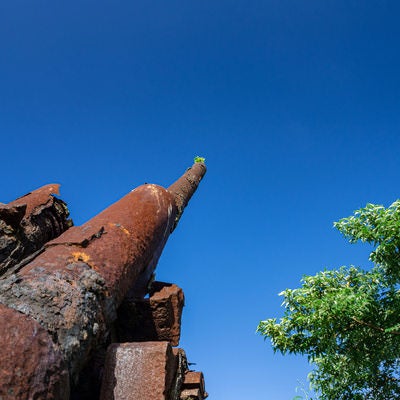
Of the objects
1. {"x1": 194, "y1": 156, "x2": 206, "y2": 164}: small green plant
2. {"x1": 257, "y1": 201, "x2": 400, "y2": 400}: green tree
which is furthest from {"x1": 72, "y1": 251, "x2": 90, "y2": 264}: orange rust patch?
{"x1": 194, "y1": 156, "x2": 206, "y2": 164}: small green plant

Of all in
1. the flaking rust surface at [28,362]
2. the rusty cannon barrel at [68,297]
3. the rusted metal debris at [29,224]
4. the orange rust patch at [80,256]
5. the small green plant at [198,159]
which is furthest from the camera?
the small green plant at [198,159]

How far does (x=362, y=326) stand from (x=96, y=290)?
6252mm

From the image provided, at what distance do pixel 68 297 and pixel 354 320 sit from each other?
6288 millimetres

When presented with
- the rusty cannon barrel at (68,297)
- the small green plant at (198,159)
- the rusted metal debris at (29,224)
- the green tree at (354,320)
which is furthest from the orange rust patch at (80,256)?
the small green plant at (198,159)

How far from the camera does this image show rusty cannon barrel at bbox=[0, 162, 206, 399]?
194 cm

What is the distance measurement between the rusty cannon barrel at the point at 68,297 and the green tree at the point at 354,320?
4.67 meters

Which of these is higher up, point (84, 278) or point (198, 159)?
point (198, 159)

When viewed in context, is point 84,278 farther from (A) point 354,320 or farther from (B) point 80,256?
(A) point 354,320

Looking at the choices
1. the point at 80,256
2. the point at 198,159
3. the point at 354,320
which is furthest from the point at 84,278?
the point at 198,159

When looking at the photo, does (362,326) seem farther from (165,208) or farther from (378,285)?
(165,208)

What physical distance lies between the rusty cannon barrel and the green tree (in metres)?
4.67

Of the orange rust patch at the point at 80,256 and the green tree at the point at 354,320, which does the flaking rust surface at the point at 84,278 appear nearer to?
the orange rust patch at the point at 80,256

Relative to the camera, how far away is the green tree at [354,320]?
7.25 meters

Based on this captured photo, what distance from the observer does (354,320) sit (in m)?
7.30
